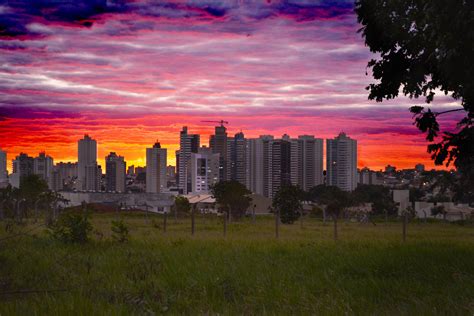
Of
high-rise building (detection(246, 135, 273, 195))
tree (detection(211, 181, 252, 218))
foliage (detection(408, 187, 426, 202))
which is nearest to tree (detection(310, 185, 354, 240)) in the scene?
tree (detection(211, 181, 252, 218))

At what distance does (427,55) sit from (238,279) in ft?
25.9

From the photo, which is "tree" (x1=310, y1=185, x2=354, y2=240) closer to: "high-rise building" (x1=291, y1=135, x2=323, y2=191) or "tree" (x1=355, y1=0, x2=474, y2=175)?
"tree" (x1=355, y1=0, x2=474, y2=175)

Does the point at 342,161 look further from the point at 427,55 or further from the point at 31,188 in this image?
the point at 427,55

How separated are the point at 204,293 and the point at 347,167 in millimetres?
170486

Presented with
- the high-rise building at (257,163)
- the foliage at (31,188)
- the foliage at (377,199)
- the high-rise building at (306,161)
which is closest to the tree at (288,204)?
A: the foliage at (31,188)

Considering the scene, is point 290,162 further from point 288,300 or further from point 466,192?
point 288,300

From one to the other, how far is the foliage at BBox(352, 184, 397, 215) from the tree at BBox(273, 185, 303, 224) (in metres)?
25.3

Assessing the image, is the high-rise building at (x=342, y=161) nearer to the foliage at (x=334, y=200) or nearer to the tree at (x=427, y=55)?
the foliage at (x=334, y=200)

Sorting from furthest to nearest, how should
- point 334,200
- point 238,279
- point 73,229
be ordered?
point 334,200
point 73,229
point 238,279

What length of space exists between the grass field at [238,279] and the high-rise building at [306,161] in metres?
156

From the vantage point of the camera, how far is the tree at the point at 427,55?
44.9 feet

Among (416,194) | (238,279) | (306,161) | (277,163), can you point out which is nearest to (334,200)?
(416,194)

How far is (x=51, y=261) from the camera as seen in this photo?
16.1 metres

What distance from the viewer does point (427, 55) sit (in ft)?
52.4
